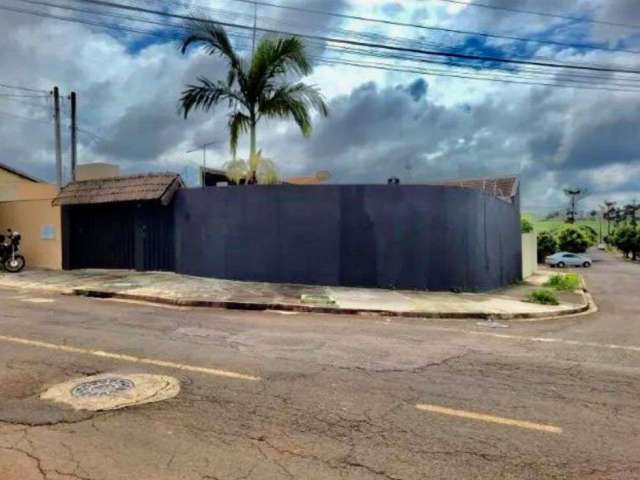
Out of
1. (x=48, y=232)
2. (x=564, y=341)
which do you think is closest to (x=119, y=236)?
(x=48, y=232)

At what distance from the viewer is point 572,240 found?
59.9m

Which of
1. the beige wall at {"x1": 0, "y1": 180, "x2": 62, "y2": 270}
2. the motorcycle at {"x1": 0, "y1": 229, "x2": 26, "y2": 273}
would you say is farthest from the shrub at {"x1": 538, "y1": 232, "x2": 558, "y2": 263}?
the motorcycle at {"x1": 0, "y1": 229, "x2": 26, "y2": 273}

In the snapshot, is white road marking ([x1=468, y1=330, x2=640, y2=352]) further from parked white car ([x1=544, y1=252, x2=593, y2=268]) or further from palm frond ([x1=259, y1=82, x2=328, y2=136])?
parked white car ([x1=544, y1=252, x2=593, y2=268])

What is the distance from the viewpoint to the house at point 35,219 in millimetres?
18250

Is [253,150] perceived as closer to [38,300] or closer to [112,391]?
[38,300]

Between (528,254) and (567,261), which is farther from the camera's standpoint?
(567,261)

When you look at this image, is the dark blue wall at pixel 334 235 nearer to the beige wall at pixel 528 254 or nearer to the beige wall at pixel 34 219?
the beige wall at pixel 34 219

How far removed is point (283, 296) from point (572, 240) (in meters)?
55.4

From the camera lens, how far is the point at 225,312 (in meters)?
11.0

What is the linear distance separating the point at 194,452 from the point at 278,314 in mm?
6977

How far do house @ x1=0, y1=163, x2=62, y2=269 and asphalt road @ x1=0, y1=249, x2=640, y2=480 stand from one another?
395 inches

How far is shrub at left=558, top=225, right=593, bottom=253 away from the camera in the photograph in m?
59.9

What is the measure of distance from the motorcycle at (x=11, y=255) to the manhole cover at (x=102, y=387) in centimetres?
1394

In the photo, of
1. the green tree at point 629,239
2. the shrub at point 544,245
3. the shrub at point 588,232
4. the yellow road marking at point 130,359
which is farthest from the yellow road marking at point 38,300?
the green tree at point 629,239
